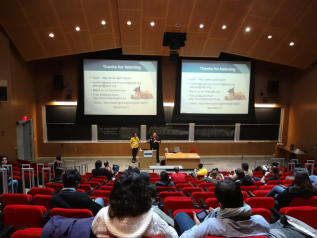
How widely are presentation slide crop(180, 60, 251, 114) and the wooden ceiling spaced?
118 cm

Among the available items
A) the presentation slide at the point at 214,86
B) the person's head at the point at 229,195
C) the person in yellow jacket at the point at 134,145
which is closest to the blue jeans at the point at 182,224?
the person's head at the point at 229,195

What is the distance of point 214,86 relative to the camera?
39.1 feet

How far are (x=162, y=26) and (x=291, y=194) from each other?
769 cm

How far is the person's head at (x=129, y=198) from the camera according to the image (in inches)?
54.2

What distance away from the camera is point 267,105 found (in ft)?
41.9

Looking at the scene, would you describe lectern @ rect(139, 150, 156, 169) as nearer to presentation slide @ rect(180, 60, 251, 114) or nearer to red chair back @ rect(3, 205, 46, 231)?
presentation slide @ rect(180, 60, 251, 114)

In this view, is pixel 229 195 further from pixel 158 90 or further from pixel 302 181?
pixel 158 90

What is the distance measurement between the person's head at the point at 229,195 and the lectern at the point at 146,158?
8.60 metres

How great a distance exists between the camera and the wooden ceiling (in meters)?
8.09

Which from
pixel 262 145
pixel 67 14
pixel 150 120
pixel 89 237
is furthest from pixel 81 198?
pixel 262 145

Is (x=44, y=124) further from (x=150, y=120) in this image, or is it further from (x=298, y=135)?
(x=298, y=135)

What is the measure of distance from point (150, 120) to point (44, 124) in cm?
536

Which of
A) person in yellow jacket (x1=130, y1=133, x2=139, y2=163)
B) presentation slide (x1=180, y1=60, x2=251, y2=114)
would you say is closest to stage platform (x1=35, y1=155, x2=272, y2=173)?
person in yellow jacket (x1=130, y1=133, x2=139, y2=163)

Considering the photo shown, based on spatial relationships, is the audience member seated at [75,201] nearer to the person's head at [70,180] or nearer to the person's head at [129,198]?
the person's head at [70,180]
